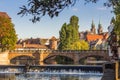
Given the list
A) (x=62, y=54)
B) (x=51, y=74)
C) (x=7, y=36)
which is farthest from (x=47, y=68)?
(x=62, y=54)

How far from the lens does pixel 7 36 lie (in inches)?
3172

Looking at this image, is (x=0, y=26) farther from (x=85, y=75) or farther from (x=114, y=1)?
(x=114, y=1)

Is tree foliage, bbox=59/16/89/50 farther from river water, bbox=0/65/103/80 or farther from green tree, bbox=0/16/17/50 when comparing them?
river water, bbox=0/65/103/80

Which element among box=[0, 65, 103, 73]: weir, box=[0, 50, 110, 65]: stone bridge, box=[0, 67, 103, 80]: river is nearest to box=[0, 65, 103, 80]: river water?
box=[0, 67, 103, 80]: river

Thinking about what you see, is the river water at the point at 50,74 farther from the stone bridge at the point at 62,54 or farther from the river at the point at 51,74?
the stone bridge at the point at 62,54

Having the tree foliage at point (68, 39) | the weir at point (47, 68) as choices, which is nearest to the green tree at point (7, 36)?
the tree foliage at point (68, 39)

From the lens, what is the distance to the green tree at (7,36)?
3159 inches

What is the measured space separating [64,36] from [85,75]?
51202mm

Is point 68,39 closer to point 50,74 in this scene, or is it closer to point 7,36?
point 7,36

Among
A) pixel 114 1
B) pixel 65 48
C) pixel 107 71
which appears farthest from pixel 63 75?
pixel 65 48

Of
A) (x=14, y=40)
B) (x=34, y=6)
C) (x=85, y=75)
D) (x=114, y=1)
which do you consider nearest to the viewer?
(x=34, y=6)

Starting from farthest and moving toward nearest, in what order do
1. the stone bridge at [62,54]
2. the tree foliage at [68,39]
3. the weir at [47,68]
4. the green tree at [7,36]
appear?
the tree foliage at [68,39] < the stone bridge at [62,54] < the green tree at [7,36] < the weir at [47,68]

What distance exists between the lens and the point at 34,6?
921 centimetres

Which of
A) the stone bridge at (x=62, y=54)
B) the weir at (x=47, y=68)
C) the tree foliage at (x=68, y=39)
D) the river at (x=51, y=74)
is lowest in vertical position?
the river at (x=51, y=74)
